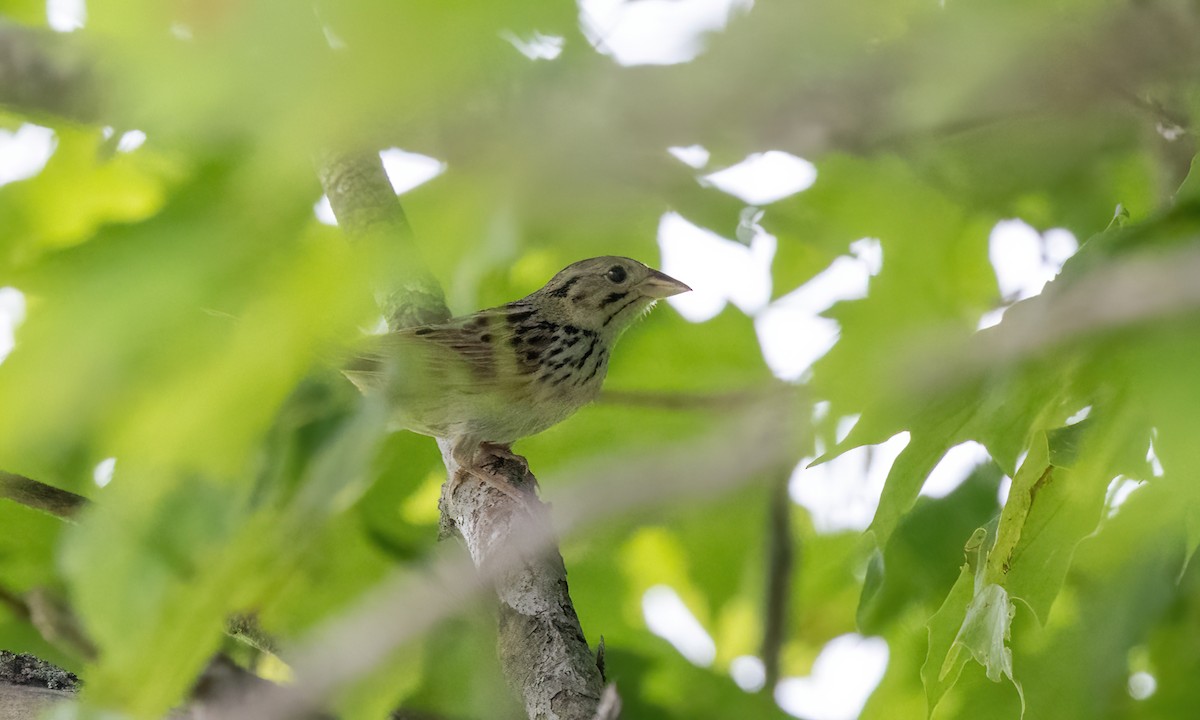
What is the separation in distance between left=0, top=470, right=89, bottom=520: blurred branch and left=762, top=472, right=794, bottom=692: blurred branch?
7.84 feet

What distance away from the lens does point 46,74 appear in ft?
6.65

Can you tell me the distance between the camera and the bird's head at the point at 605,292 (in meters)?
4.95

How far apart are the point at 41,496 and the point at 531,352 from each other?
2.47 meters

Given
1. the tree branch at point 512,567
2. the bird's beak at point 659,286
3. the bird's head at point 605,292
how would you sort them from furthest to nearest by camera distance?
1. the bird's head at point 605,292
2. the bird's beak at point 659,286
3. the tree branch at point 512,567

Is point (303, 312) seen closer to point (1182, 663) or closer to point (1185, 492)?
point (1185, 492)

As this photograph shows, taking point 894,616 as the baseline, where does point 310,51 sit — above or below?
above

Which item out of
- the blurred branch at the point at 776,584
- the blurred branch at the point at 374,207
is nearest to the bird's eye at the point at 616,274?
the blurred branch at the point at 374,207

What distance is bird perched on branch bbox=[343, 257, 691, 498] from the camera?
391cm

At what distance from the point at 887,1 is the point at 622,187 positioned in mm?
356

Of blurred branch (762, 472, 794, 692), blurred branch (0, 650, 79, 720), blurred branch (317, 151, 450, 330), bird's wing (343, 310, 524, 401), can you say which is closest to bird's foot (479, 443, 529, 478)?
bird's wing (343, 310, 524, 401)

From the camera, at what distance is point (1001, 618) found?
224cm

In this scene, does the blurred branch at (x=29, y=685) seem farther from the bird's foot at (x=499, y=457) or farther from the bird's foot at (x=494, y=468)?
the bird's foot at (x=499, y=457)

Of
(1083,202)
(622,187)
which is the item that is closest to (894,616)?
(1083,202)

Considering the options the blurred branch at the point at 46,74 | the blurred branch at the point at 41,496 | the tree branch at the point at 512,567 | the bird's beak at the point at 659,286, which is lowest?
the bird's beak at the point at 659,286
